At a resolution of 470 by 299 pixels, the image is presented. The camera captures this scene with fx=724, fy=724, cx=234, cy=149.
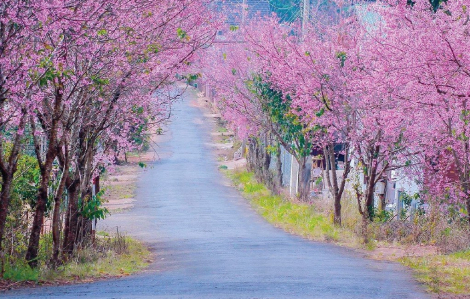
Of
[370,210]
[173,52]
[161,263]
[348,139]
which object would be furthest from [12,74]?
[370,210]

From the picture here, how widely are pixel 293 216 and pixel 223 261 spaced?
8.21 m

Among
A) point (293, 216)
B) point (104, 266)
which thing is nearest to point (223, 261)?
point (104, 266)

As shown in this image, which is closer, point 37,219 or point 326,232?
point 37,219

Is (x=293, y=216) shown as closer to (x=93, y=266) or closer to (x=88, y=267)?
(x=93, y=266)

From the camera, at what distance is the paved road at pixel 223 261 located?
33.1 ft

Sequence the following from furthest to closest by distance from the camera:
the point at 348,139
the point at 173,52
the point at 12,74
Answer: the point at 348,139, the point at 173,52, the point at 12,74

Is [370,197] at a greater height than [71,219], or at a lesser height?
greater

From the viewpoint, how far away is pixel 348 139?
18281 millimetres

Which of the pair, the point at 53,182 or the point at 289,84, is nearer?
the point at 53,182

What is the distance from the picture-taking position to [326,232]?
19203 mm

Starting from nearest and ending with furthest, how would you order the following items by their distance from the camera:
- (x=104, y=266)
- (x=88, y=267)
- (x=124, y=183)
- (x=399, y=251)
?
(x=88, y=267)
(x=104, y=266)
(x=399, y=251)
(x=124, y=183)

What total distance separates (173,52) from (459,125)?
5827mm

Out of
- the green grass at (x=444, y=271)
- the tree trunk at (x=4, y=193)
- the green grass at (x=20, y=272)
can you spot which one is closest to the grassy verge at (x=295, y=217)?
the green grass at (x=444, y=271)

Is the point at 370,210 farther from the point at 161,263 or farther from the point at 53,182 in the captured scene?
the point at 53,182
